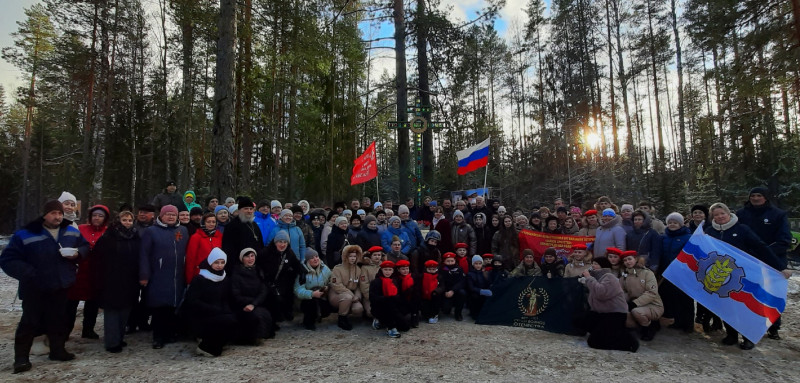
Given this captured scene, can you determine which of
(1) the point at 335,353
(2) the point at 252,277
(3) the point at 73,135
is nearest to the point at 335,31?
(2) the point at 252,277

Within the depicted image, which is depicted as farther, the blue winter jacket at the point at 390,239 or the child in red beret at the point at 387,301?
the blue winter jacket at the point at 390,239

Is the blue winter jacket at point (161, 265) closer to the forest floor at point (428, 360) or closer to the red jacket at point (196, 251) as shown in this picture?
the red jacket at point (196, 251)

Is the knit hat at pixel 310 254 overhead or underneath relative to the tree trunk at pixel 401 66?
underneath

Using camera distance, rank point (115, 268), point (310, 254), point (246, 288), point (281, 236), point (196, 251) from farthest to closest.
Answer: point (310, 254)
point (281, 236)
point (196, 251)
point (246, 288)
point (115, 268)

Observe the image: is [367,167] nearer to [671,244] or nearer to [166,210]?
[166,210]

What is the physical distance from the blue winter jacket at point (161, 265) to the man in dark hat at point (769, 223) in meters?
7.38

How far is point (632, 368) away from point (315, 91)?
54.1 feet

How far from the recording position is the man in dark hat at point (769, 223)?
5.21 m

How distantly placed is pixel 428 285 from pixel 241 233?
2.84 m

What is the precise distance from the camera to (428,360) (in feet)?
14.7

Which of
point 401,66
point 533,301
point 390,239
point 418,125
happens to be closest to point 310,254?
point 390,239

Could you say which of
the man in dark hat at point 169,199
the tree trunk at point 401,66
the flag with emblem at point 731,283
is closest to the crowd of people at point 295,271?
the flag with emblem at point 731,283

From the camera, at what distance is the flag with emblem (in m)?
4.70

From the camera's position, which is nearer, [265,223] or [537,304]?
[537,304]
